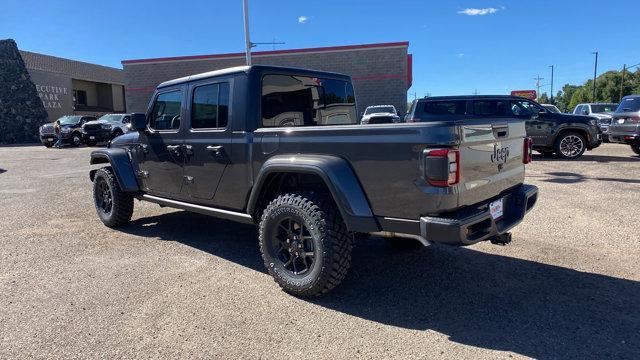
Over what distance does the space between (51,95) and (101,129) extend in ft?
70.4

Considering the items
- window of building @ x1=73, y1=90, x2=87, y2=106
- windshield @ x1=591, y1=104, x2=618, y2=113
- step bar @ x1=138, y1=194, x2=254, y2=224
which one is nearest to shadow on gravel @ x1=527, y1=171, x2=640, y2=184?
step bar @ x1=138, y1=194, x2=254, y2=224

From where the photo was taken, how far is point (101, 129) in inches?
886

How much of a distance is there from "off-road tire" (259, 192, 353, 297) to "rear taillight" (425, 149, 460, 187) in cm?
88

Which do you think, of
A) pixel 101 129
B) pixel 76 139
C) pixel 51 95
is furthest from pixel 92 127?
pixel 51 95

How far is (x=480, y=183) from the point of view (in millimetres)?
3232

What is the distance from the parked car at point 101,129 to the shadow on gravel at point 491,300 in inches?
A: 803

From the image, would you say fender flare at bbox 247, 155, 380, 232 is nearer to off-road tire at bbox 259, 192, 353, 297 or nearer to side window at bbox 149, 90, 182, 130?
off-road tire at bbox 259, 192, 353, 297

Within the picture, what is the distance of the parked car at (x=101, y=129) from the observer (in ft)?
73.4

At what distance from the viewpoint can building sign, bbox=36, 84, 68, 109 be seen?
37.8m

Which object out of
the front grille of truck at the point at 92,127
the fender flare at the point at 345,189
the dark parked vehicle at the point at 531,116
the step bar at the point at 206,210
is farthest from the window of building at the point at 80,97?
the fender flare at the point at 345,189

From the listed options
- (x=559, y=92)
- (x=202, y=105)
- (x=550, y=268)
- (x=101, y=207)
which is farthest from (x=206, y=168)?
(x=559, y=92)

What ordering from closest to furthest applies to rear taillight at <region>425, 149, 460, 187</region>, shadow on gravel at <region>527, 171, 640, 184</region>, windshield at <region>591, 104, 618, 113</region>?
rear taillight at <region>425, 149, 460, 187</region> < shadow on gravel at <region>527, 171, 640, 184</region> < windshield at <region>591, 104, 618, 113</region>

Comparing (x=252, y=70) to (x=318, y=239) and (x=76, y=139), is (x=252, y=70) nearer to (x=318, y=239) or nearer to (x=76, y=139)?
(x=318, y=239)

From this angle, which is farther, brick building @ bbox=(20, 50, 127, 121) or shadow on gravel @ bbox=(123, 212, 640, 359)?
brick building @ bbox=(20, 50, 127, 121)
